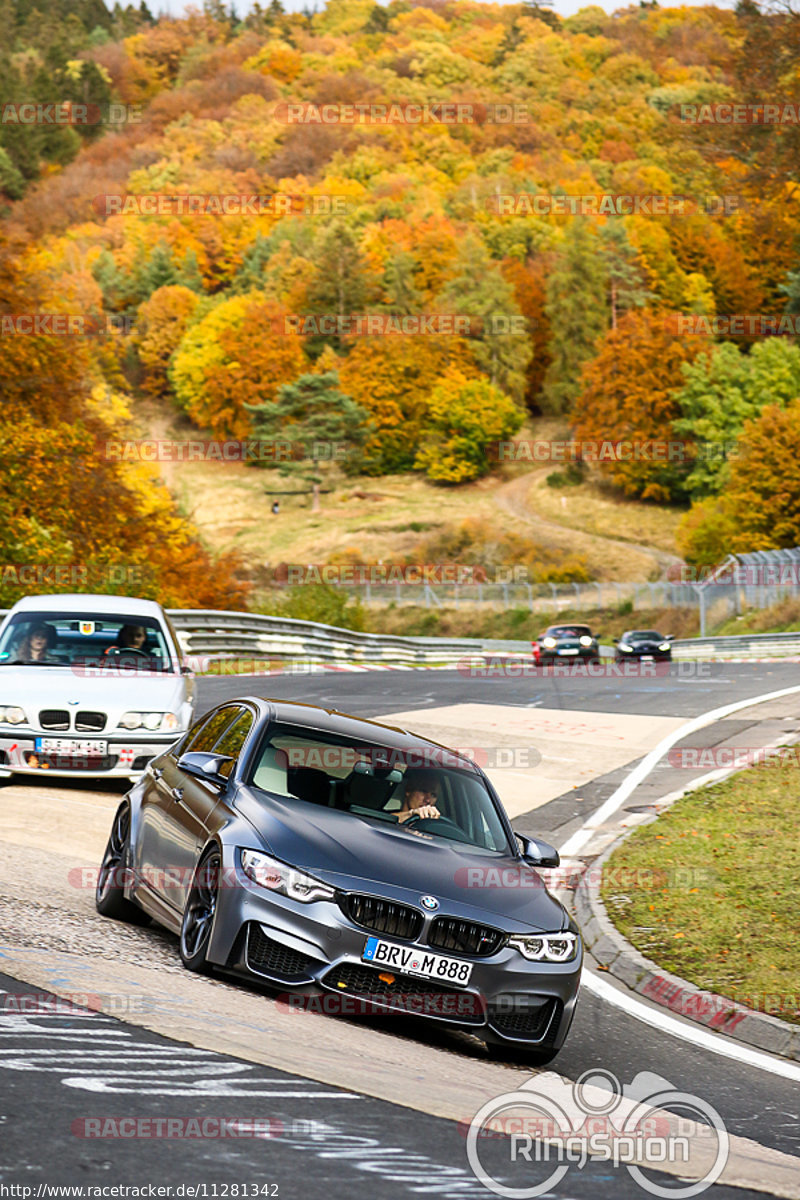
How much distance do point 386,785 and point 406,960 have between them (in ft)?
4.70

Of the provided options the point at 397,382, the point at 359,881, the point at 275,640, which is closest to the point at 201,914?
the point at 359,881

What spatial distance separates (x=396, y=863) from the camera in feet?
22.3

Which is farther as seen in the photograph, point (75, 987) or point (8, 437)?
point (8, 437)

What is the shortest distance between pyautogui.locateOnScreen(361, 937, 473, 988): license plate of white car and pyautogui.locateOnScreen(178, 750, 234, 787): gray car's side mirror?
147 cm

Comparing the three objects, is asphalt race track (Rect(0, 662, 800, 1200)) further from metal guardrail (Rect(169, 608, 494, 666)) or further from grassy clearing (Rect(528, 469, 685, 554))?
grassy clearing (Rect(528, 469, 685, 554))

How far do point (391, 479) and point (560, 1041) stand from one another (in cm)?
11523

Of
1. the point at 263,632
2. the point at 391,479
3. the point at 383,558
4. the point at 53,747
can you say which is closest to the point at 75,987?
the point at 53,747

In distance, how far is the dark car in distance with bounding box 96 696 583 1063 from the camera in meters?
6.49

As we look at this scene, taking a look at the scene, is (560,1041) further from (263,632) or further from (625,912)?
(263,632)

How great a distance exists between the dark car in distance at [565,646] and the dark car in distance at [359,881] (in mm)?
35375

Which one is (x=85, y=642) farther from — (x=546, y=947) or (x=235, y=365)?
(x=235, y=365)

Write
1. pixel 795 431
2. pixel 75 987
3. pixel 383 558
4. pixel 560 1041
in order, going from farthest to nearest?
pixel 383 558
pixel 795 431
pixel 560 1041
pixel 75 987

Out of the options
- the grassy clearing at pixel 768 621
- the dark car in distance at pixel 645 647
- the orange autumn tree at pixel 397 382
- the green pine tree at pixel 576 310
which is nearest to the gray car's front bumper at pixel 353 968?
the dark car in distance at pixel 645 647

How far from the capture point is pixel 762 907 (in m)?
10.4
